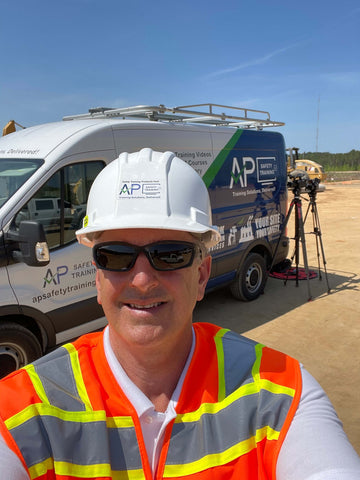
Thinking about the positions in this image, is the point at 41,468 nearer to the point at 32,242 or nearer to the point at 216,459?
the point at 216,459

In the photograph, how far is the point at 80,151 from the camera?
3729 millimetres

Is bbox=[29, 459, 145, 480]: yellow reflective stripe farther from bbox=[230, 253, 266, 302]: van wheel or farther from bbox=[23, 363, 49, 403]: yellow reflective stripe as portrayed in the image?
bbox=[230, 253, 266, 302]: van wheel

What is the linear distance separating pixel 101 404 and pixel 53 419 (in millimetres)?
139

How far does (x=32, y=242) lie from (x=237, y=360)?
2.16m

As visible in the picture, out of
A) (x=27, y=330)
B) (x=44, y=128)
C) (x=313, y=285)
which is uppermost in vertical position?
(x=44, y=128)

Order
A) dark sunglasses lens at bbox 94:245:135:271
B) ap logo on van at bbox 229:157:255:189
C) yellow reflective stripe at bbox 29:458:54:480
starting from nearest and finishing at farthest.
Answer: yellow reflective stripe at bbox 29:458:54:480, dark sunglasses lens at bbox 94:245:135:271, ap logo on van at bbox 229:157:255:189

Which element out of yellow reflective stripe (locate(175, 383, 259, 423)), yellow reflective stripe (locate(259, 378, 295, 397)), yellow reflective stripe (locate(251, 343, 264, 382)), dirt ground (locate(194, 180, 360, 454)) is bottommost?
dirt ground (locate(194, 180, 360, 454))

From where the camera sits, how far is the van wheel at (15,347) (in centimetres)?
327

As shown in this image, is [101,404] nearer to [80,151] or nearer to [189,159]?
[80,151]

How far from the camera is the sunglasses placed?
4.11 feet

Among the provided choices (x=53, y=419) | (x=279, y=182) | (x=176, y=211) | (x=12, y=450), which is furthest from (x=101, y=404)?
(x=279, y=182)

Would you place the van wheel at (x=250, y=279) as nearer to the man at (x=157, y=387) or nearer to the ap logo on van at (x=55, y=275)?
the ap logo on van at (x=55, y=275)

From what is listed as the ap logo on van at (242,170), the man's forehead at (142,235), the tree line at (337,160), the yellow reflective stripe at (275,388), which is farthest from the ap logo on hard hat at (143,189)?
the tree line at (337,160)

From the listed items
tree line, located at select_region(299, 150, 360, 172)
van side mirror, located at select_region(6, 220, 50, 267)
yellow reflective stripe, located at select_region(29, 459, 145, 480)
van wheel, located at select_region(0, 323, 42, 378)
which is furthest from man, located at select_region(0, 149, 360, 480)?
tree line, located at select_region(299, 150, 360, 172)
